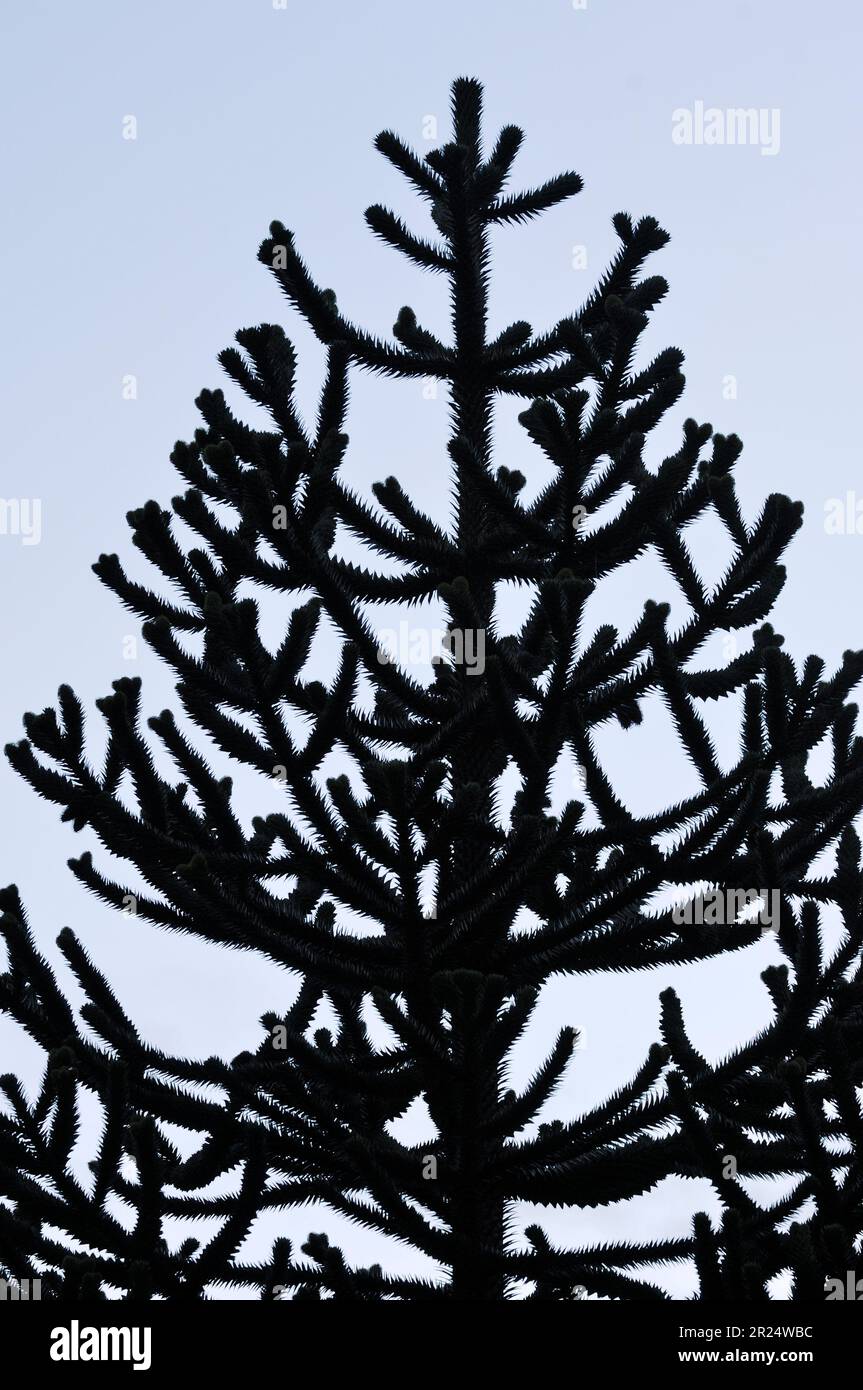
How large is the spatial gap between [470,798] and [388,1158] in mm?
1428

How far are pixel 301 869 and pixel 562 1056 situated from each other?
1202 millimetres

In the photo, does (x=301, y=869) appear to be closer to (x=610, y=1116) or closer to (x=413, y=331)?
(x=610, y=1116)

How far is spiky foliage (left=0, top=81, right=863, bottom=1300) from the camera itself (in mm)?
4922

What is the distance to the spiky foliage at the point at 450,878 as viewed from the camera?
194 inches

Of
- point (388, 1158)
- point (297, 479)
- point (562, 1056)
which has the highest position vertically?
point (297, 479)

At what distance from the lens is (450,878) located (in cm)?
622

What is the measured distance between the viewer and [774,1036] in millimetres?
5324

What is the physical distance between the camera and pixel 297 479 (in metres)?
5.83
